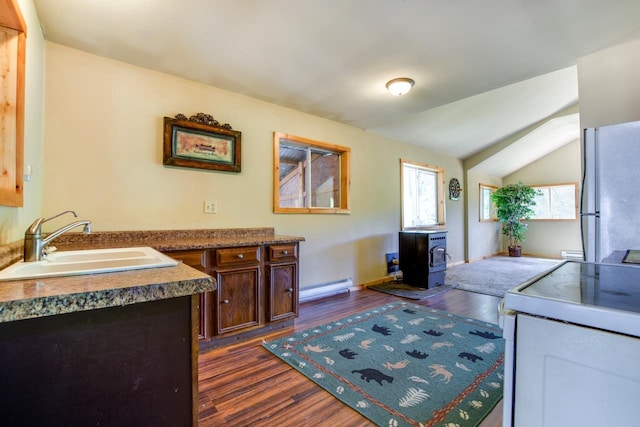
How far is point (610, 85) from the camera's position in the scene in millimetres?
2363

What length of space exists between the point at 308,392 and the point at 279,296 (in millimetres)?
1017

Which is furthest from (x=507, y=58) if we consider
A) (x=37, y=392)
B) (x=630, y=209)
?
(x=37, y=392)

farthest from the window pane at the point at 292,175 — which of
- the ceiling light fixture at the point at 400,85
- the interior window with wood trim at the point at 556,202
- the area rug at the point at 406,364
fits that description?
the interior window with wood trim at the point at 556,202

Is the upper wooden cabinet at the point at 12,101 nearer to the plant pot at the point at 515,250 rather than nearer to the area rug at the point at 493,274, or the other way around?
the area rug at the point at 493,274

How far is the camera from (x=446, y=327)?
106 inches

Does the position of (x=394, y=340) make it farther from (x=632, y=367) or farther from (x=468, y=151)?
(x=468, y=151)

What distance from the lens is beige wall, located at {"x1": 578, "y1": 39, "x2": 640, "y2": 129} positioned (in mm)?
2254

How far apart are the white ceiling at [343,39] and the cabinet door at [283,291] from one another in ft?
5.90

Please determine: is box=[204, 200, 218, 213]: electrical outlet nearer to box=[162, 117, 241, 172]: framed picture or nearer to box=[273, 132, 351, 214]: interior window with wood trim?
box=[162, 117, 241, 172]: framed picture

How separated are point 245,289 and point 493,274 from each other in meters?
4.70

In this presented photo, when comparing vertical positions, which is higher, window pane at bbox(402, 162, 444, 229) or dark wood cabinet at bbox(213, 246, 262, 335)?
window pane at bbox(402, 162, 444, 229)

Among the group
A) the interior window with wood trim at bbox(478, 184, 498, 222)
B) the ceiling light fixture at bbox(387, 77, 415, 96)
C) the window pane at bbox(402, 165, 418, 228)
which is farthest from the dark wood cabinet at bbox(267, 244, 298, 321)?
the interior window with wood trim at bbox(478, 184, 498, 222)

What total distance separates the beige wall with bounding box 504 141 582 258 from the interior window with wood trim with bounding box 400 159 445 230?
376cm

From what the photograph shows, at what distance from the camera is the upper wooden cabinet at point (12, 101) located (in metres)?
1.31
